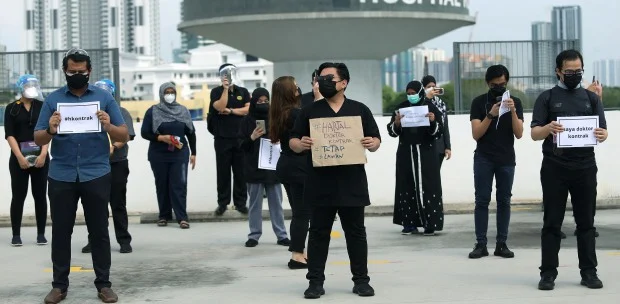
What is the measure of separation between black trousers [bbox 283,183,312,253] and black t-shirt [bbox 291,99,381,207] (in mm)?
1743

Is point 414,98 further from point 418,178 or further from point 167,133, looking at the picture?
point 167,133

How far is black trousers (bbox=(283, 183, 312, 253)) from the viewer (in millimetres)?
10906

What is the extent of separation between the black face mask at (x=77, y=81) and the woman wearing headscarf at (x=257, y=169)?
10.8 feet

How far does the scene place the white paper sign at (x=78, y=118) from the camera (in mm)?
9047

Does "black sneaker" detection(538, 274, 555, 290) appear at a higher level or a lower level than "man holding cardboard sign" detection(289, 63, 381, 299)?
lower

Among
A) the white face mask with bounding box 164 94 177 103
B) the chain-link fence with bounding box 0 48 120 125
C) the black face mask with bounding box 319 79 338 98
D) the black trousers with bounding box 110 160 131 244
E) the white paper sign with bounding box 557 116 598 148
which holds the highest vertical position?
the chain-link fence with bounding box 0 48 120 125

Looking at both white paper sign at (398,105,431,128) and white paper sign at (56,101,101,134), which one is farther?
white paper sign at (398,105,431,128)

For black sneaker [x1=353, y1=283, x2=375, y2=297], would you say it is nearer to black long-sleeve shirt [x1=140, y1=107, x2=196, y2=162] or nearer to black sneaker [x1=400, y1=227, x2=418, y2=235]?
black sneaker [x1=400, y1=227, x2=418, y2=235]

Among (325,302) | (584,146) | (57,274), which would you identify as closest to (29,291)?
(57,274)

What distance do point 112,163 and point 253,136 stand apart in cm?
165

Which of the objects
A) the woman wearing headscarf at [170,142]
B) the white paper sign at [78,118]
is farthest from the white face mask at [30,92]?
the white paper sign at [78,118]

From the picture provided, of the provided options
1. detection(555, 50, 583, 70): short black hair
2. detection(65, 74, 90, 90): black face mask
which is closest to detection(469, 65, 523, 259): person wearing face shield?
detection(555, 50, 583, 70): short black hair

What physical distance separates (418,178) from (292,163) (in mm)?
3118

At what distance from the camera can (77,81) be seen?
29.6ft
